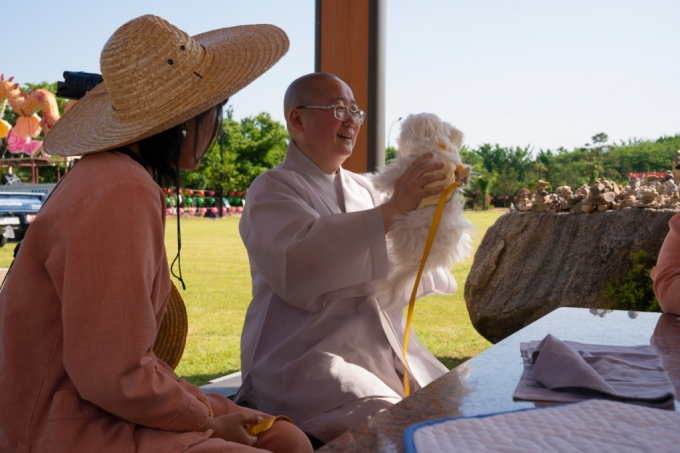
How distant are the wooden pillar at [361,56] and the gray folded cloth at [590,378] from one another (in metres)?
2.38

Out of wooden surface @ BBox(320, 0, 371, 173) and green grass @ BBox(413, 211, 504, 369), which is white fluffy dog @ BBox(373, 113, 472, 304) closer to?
wooden surface @ BBox(320, 0, 371, 173)

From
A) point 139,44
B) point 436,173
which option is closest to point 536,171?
point 436,173

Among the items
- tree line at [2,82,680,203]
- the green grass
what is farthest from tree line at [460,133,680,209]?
the green grass

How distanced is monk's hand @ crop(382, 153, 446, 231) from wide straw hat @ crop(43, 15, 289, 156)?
0.69 metres

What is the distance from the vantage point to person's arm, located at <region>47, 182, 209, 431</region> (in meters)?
A: 1.27

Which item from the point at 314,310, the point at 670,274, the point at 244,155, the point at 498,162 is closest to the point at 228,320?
the point at 314,310

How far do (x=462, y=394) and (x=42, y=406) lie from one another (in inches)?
32.6

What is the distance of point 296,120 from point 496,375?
164 centimetres

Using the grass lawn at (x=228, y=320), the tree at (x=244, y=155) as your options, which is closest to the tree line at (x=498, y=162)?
the tree at (x=244, y=155)

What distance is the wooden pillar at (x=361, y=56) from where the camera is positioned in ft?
12.3

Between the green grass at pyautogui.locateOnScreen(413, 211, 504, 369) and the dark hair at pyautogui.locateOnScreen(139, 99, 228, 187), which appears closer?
the dark hair at pyautogui.locateOnScreen(139, 99, 228, 187)

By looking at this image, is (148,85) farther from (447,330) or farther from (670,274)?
(447,330)

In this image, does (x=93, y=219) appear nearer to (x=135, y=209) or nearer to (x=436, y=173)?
(x=135, y=209)

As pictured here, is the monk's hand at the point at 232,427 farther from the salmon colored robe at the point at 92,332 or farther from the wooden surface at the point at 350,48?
the wooden surface at the point at 350,48
